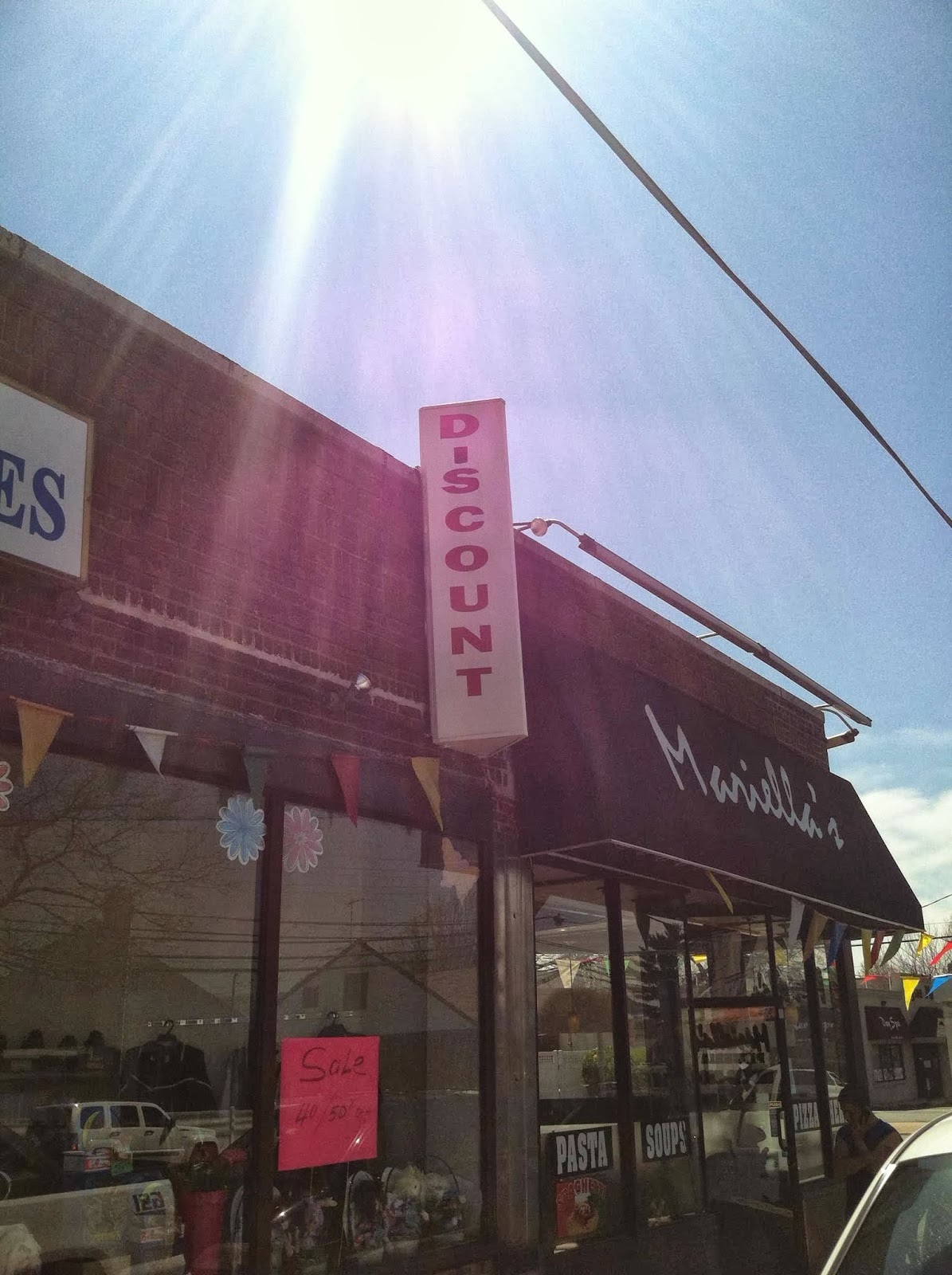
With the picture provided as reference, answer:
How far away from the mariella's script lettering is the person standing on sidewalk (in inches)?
93.8

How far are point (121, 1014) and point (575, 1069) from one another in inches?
136

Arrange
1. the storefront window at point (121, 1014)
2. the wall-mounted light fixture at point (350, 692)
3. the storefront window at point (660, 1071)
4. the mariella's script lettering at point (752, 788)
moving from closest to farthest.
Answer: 1. the storefront window at point (121, 1014)
2. the wall-mounted light fixture at point (350, 692)
3. the storefront window at point (660, 1071)
4. the mariella's script lettering at point (752, 788)

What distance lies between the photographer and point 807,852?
998cm

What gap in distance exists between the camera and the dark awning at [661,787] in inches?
284

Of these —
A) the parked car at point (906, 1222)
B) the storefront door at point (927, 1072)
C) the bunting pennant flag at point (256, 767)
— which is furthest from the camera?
the storefront door at point (927, 1072)

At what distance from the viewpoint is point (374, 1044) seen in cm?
623

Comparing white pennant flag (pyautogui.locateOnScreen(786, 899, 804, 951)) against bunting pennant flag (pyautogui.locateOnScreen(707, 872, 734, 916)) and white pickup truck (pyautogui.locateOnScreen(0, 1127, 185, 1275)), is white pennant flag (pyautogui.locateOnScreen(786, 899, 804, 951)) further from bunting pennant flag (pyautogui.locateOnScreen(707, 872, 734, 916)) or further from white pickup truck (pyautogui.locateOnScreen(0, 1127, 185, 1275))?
white pickup truck (pyautogui.locateOnScreen(0, 1127, 185, 1275))

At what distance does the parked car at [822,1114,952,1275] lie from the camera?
3.61 metres

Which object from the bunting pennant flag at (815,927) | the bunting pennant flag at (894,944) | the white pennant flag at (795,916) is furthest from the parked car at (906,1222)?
the bunting pennant flag at (894,944)

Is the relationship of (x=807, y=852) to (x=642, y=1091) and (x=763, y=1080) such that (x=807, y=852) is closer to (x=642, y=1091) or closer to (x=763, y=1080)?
(x=763, y=1080)

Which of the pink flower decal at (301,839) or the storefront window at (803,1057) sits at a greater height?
the pink flower decal at (301,839)

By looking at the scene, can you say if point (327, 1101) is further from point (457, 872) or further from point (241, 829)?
point (457, 872)

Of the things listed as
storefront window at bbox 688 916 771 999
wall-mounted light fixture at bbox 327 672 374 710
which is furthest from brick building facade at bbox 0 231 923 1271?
storefront window at bbox 688 916 771 999

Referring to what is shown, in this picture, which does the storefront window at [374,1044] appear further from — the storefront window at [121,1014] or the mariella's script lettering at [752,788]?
the mariella's script lettering at [752,788]
